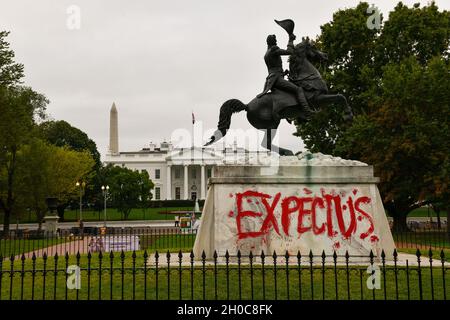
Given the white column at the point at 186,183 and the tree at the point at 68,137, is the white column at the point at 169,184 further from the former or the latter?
the tree at the point at 68,137

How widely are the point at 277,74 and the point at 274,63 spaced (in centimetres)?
31

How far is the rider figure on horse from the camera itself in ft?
40.5

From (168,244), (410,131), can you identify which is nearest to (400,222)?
(410,131)

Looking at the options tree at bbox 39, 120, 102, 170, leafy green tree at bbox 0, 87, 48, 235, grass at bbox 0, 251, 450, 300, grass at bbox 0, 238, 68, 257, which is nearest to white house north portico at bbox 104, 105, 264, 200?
tree at bbox 39, 120, 102, 170

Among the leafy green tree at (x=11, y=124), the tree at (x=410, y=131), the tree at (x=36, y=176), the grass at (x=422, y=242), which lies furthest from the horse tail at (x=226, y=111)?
the tree at (x=36, y=176)

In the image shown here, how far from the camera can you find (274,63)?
12.6 meters

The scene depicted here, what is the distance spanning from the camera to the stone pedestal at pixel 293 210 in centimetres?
1164

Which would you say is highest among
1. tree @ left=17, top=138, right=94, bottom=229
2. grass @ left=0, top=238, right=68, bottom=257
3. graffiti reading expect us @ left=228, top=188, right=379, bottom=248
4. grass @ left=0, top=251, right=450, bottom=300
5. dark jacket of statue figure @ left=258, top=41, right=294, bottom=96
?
dark jacket of statue figure @ left=258, top=41, right=294, bottom=96

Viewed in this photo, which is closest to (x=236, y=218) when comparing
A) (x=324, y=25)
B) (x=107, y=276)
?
(x=107, y=276)

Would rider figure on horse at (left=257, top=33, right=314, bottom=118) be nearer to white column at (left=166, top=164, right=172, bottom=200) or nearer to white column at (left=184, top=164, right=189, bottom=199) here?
white column at (left=184, top=164, right=189, bottom=199)

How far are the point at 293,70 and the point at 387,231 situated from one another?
4.81 metres

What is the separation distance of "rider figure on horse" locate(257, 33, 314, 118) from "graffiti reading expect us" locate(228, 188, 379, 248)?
2326 millimetres
